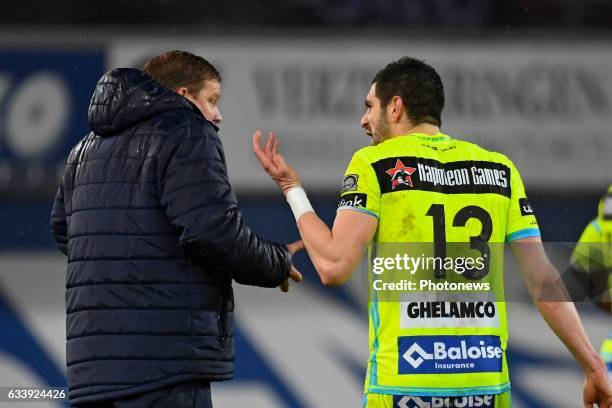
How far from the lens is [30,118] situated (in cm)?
706

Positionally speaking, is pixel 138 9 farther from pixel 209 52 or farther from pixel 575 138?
pixel 575 138

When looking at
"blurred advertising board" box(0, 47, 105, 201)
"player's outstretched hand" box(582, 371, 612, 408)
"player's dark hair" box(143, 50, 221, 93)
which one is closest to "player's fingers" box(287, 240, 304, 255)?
"player's dark hair" box(143, 50, 221, 93)

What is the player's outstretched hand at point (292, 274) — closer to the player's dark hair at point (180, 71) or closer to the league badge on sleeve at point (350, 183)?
the league badge on sleeve at point (350, 183)

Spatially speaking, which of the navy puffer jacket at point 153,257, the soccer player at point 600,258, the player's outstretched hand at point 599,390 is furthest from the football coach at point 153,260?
the soccer player at point 600,258

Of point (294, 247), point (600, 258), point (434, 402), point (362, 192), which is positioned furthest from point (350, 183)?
point (600, 258)

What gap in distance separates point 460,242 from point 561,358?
421 centimetres

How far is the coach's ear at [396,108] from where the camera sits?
3.26 m

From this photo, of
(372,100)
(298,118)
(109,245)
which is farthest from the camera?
(298,118)

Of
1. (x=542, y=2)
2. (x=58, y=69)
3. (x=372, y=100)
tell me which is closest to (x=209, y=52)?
(x=58, y=69)

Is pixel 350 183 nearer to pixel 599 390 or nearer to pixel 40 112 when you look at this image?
pixel 599 390

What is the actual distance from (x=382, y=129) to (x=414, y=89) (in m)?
0.15

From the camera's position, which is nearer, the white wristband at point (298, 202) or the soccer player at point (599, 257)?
the white wristband at point (298, 202)

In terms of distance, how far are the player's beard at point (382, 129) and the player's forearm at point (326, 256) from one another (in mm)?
370

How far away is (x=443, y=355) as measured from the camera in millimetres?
3012
